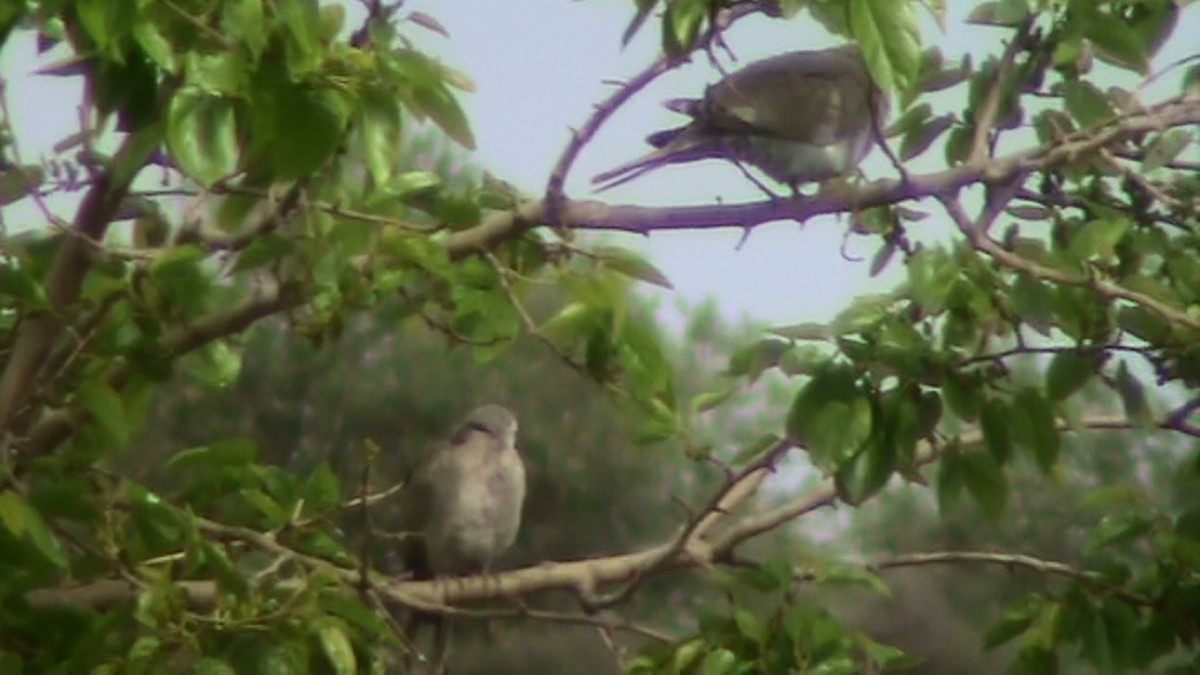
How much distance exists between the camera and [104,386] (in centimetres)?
175

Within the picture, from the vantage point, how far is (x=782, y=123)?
7.82 feet

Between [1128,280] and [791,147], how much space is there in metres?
0.69

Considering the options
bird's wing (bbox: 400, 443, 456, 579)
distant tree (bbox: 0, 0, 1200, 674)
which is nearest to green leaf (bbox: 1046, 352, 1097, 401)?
distant tree (bbox: 0, 0, 1200, 674)

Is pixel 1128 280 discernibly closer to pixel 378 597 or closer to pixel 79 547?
pixel 378 597

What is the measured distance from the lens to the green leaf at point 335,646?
159cm

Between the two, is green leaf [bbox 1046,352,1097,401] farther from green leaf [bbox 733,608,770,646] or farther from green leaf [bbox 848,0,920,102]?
green leaf [bbox 848,0,920,102]

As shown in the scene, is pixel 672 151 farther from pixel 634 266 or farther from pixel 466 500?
pixel 466 500

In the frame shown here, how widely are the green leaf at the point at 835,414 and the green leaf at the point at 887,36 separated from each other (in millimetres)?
306

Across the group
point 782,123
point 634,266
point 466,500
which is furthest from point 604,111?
point 466,500

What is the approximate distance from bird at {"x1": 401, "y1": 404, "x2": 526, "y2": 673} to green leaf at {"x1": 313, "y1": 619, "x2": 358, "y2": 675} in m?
1.72

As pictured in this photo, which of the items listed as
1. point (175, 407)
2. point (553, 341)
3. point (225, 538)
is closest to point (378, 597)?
point (225, 538)

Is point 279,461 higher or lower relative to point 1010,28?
lower

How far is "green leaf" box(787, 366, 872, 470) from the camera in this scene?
5.10ft

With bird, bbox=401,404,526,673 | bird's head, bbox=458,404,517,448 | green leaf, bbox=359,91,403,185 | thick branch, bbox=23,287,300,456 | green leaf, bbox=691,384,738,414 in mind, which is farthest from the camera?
bird's head, bbox=458,404,517,448
